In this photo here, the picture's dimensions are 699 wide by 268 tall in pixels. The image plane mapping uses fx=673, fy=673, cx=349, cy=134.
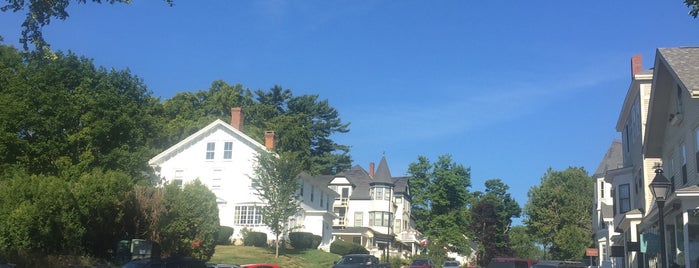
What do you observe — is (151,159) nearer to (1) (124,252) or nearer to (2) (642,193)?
(1) (124,252)

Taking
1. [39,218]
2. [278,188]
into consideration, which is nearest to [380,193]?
[278,188]

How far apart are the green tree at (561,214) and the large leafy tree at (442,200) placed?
9878 mm

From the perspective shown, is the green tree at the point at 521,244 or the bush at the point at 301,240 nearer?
the bush at the point at 301,240

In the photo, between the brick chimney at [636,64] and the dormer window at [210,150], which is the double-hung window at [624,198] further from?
the dormer window at [210,150]

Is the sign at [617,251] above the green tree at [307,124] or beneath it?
beneath

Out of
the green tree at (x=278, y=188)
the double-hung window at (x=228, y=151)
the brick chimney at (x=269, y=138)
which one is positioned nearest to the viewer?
the green tree at (x=278, y=188)

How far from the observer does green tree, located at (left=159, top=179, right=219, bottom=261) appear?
36.8 meters

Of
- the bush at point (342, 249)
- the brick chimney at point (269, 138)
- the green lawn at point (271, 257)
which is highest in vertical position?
the brick chimney at point (269, 138)

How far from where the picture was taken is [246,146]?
5838 centimetres

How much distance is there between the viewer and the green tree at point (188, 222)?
36.8 meters

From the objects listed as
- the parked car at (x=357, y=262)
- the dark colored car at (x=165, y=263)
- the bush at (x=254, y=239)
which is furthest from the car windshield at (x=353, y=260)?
the bush at (x=254, y=239)

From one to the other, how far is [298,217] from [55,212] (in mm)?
30167

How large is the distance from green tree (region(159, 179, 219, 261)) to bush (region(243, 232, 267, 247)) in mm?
12489

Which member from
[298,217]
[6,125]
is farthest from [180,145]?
[6,125]
